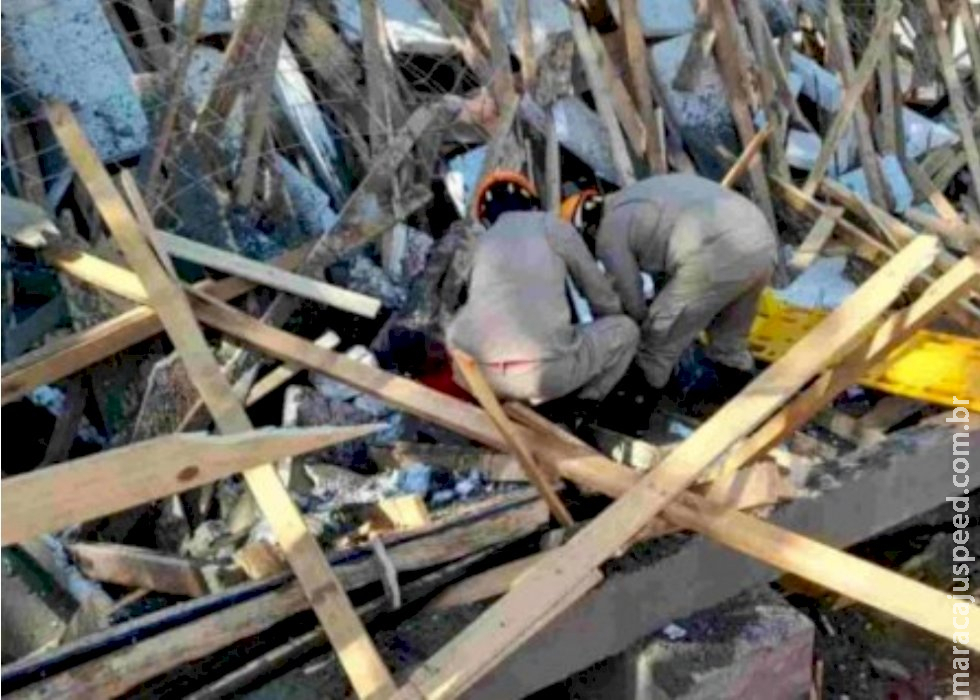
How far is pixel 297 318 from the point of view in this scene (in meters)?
5.07

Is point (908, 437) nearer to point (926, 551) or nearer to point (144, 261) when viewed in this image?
point (926, 551)

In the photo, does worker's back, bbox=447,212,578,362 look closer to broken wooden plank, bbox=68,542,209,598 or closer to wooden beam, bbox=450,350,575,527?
wooden beam, bbox=450,350,575,527

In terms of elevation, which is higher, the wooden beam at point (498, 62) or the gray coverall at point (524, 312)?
the wooden beam at point (498, 62)

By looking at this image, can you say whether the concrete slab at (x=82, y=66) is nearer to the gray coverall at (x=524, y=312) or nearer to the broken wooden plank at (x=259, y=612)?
the gray coverall at (x=524, y=312)

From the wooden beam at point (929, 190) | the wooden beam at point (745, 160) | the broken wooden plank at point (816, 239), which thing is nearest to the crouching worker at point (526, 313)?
the wooden beam at point (745, 160)

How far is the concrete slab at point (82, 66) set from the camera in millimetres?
5051

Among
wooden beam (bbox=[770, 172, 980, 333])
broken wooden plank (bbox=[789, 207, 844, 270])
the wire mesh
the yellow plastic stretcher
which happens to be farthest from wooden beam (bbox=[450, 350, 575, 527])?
broken wooden plank (bbox=[789, 207, 844, 270])

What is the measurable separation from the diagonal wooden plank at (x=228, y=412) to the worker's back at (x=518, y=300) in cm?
102

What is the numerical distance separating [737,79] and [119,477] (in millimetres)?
5113

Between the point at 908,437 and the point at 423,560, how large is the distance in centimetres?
222

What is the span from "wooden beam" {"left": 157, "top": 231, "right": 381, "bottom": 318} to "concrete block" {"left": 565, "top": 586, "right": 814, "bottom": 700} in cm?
170

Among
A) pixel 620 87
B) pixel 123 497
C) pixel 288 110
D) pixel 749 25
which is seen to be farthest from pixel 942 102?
pixel 123 497

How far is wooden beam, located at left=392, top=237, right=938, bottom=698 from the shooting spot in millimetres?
3279

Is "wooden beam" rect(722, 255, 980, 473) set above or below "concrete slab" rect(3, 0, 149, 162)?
below
